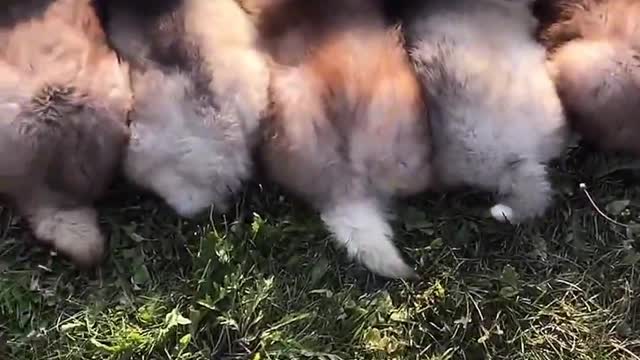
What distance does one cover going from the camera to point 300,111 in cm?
321

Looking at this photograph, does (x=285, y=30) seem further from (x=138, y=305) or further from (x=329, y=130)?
(x=138, y=305)

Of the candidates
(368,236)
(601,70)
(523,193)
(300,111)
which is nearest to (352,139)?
(300,111)

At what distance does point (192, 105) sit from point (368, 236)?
2.13 feet

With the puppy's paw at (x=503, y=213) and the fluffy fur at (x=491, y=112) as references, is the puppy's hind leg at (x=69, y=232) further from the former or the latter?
the puppy's paw at (x=503, y=213)

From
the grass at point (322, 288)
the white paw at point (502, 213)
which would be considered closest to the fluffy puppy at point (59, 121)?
the grass at point (322, 288)

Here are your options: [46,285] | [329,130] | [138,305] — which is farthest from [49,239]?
[329,130]

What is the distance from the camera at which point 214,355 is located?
312 centimetres

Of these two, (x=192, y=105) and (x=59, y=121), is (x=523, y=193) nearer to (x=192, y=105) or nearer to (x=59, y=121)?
(x=192, y=105)

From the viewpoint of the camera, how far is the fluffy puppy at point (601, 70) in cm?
326

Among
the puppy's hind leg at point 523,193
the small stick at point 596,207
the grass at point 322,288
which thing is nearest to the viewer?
the grass at point 322,288

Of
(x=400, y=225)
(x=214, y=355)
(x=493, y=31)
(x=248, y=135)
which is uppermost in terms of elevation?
(x=493, y=31)

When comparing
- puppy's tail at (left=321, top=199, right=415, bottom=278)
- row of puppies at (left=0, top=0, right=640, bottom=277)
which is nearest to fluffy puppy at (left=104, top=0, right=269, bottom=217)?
row of puppies at (left=0, top=0, right=640, bottom=277)

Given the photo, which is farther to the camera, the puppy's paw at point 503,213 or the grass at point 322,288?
the puppy's paw at point 503,213

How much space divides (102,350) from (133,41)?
3.12 ft
